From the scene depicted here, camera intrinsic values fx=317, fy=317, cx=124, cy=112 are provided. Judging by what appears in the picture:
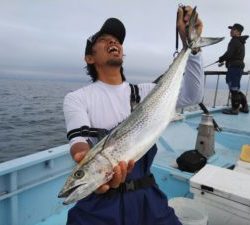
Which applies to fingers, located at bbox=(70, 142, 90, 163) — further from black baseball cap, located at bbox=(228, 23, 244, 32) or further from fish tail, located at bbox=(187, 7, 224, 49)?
black baseball cap, located at bbox=(228, 23, 244, 32)

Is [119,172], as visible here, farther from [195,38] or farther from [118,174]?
[195,38]

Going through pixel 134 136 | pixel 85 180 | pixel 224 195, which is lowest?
pixel 224 195

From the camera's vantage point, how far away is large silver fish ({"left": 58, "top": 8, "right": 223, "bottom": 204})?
5.90 feet

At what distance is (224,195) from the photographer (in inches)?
130

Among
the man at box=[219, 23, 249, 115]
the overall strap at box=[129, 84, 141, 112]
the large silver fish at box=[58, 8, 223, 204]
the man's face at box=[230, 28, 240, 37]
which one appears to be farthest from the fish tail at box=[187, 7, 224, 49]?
the man's face at box=[230, 28, 240, 37]

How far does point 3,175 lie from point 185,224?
210 centimetres

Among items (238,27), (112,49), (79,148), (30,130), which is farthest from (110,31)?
(30,130)

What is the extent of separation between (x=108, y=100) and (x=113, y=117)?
157 mm

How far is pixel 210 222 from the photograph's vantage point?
3.51 m

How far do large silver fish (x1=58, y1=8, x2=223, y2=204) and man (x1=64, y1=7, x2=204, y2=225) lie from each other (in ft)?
0.60

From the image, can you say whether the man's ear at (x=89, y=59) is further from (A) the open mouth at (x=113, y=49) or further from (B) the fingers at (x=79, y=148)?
(B) the fingers at (x=79, y=148)

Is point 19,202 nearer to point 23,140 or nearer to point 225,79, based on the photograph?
point 225,79

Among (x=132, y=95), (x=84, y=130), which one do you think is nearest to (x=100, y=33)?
(x=132, y=95)

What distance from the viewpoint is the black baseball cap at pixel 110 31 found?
2.83m
